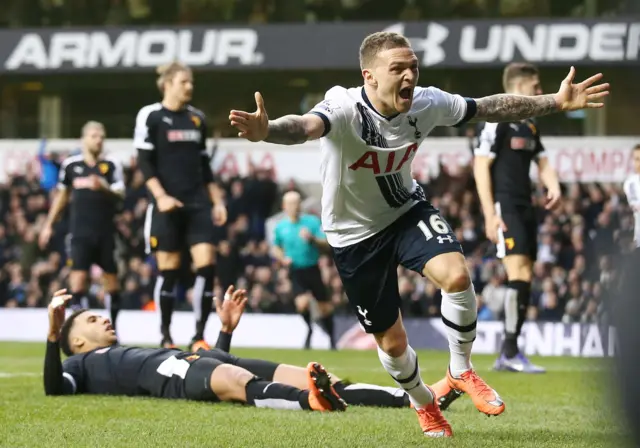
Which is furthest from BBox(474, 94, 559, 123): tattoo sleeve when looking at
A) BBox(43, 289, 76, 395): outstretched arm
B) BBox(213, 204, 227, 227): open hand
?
BBox(213, 204, 227, 227): open hand

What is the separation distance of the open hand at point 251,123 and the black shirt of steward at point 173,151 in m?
6.87

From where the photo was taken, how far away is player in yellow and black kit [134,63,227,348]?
37.9 feet

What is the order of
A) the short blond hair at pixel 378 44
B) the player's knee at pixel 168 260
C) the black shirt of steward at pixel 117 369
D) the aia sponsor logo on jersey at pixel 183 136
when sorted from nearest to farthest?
1. the short blond hair at pixel 378 44
2. the black shirt of steward at pixel 117 369
3. the player's knee at pixel 168 260
4. the aia sponsor logo on jersey at pixel 183 136

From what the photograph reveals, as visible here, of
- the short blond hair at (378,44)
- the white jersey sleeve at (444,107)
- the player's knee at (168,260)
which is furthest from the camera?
the player's knee at (168,260)

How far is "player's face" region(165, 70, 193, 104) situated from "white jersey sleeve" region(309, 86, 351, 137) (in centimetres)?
598

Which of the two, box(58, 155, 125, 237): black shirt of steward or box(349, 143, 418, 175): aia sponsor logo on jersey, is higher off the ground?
box(349, 143, 418, 175): aia sponsor logo on jersey

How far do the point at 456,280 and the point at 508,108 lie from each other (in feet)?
3.40

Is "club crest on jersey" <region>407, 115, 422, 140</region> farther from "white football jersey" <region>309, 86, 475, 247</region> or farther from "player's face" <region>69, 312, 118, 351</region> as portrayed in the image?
"player's face" <region>69, 312, 118, 351</region>

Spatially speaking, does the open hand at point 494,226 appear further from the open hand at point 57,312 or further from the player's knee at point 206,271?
the open hand at point 57,312

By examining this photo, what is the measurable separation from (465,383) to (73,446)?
1.96m

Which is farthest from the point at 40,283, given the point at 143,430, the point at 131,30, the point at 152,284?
the point at 143,430

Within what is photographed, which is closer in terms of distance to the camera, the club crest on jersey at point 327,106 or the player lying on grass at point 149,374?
the club crest on jersey at point 327,106

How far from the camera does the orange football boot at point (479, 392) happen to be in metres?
5.67

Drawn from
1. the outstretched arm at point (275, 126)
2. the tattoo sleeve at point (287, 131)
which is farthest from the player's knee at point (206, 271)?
the tattoo sleeve at point (287, 131)
